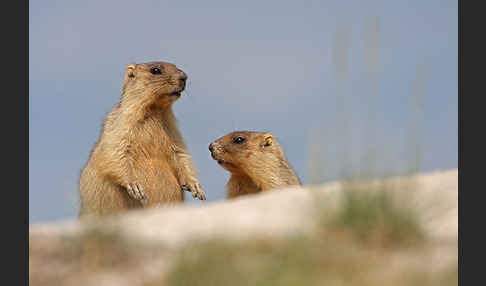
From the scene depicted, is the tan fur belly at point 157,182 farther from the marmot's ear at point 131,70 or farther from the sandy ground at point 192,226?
the sandy ground at point 192,226

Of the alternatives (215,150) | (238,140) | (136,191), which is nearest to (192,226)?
(136,191)

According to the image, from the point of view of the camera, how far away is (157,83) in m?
12.7

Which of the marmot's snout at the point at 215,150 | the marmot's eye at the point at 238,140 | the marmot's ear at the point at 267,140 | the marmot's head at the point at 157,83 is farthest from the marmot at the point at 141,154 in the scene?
the marmot's ear at the point at 267,140

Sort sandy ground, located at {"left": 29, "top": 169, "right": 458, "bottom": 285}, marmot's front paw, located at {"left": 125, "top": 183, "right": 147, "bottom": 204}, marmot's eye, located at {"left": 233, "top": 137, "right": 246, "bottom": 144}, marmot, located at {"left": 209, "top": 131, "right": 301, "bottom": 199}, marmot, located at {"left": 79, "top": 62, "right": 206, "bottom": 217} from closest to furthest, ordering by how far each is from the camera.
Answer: sandy ground, located at {"left": 29, "top": 169, "right": 458, "bottom": 285}
marmot's front paw, located at {"left": 125, "top": 183, "right": 147, "bottom": 204}
marmot, located at {"left": 79, "top": 62, "right": 206, "bottom": 217}
marmot, located at {"left": 209, "top": 131, "right": 301, "bottom": 199}
marmot's eye, located at {"left": 233, "top": 137, "right": 246, "bottom": 144}

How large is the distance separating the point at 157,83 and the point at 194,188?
1847mm

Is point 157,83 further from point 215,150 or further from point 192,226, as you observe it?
point 192,226

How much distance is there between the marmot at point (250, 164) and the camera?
13734 millimetres

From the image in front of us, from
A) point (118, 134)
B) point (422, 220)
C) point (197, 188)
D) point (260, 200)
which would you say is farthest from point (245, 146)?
point (422, 220)

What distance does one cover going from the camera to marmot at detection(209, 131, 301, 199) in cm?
1373

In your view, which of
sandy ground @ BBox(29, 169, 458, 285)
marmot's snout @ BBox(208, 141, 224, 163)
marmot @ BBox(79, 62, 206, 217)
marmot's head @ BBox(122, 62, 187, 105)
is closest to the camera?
sandy ground @ BBox(29, 169, 458, 285)

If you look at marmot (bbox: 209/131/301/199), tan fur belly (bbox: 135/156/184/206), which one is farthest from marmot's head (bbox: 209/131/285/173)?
tan fur belly (bbox: 135/156/184/206)

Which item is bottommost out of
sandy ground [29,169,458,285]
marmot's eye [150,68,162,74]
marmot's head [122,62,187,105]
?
sandy ground [29,169,458,285]

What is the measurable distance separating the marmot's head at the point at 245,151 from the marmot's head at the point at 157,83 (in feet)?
5.26

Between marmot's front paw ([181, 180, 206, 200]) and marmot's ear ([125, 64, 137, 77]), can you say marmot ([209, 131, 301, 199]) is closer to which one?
marmot's front paw ([181, 180, 206, 200])
